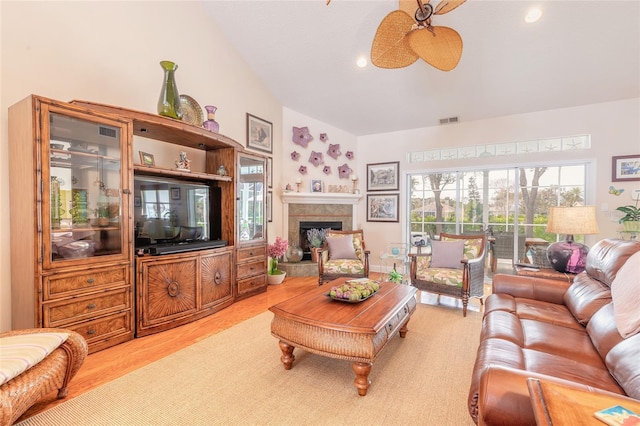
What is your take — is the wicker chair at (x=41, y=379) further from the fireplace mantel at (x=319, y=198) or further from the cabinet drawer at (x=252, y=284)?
the fireplace mantel at (x=319, y=198)

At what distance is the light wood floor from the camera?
1.98 metres

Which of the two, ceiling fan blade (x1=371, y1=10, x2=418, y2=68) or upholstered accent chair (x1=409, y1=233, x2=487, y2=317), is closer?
ceiling fan blade (x1=371, y1=10, x2=418, y2=68)

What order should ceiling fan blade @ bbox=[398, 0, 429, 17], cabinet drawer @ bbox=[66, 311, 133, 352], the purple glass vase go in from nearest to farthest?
ceiling fan blade @ bbox=[398, 0, 429, 17]
cabinet drawer @ bbox=[66, 311, 133, 352]
the purple glass vase

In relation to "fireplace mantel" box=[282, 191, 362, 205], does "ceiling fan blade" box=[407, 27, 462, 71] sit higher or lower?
higher

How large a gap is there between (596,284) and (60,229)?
408 cm

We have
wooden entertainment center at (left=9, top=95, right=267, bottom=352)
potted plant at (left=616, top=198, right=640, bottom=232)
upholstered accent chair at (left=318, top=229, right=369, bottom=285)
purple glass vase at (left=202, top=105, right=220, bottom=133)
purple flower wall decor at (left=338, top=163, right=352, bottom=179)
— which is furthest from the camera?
purple flower wall decor at (left=338, top=163, right=352, bottom=179)

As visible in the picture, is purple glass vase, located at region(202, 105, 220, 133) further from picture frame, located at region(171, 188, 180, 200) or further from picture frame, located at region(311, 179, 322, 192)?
picture frame, located at region(311, 179, 322, 192)


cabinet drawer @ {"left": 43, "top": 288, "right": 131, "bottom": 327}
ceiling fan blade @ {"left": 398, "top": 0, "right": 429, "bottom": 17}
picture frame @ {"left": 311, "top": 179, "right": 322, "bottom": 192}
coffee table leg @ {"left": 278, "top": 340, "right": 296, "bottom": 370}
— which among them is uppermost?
ceiling fan blade @ {"left": 398, "top": 0, "right": 429, "bottom": 17}

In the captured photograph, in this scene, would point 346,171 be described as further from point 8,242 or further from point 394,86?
point 8,242

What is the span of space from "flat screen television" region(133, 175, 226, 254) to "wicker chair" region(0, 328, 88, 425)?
1099mm

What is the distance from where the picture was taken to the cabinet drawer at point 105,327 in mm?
2348

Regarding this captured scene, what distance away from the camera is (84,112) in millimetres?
2342

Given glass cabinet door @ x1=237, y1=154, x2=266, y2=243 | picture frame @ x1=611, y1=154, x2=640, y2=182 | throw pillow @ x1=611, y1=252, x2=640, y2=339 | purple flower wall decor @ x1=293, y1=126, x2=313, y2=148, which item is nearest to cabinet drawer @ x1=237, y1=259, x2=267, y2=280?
glass cabinet door @ x1=237, y1=154, x2=266, y2=243

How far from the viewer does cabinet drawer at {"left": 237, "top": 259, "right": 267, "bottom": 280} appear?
383 centimetres
